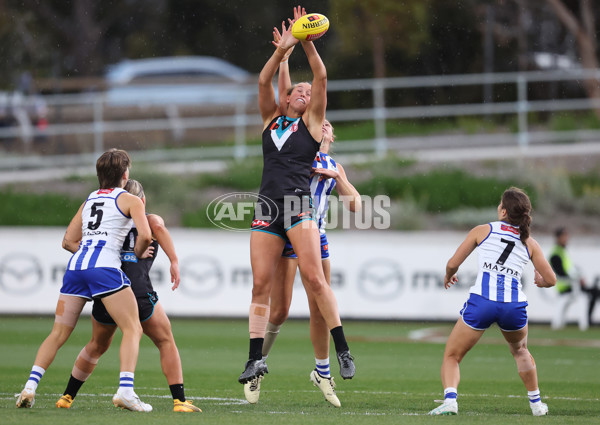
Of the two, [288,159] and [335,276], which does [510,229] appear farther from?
[335,276]

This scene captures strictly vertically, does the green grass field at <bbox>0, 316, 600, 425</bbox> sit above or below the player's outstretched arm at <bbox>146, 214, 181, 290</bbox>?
below

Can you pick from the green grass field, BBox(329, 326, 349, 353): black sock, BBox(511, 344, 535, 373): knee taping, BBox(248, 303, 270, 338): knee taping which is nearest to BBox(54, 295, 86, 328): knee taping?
the green grass field

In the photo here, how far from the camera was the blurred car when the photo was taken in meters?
25.7

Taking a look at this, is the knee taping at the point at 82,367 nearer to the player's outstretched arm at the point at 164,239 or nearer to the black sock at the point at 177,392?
the black sock at the point at 177,392

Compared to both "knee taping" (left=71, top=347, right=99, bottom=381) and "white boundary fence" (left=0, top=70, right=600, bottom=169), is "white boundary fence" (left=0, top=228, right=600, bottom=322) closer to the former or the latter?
"white boundary fence" (left=0, top=70, right=600, bottom=169)

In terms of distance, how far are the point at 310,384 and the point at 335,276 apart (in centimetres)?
757

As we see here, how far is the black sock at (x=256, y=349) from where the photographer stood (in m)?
7.63

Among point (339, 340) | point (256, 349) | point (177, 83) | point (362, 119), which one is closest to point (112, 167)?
point (256, 349)

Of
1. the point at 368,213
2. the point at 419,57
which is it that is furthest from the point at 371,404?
the point at 419,57

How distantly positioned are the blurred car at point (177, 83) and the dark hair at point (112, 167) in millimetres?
16858

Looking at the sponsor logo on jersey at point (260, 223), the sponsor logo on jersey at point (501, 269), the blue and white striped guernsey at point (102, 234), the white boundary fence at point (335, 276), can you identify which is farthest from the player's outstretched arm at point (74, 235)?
the white boundary fence at point (335, 276)

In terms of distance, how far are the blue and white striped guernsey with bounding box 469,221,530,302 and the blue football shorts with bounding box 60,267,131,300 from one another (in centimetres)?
273

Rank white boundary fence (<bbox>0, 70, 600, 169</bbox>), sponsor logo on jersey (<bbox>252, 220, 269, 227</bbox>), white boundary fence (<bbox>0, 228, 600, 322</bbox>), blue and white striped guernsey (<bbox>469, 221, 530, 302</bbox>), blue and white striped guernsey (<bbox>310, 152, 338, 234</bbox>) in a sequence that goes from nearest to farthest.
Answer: blue and white striped guernsey (<bbox>469, 221, 530, 302</bbox>) → sponsor logo on jersey (<bbox>252, 220, 269, 227</bbox>) → blue and white striped guernsey (<bbox>310, 152, 338, 234</bbox>) → white boundary fence (<bbox>0, 228, 600, 322</bbox>) → white boundary fence (<bbox>0, 70, 600, 169</bbox>)

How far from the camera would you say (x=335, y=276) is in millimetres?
17156
